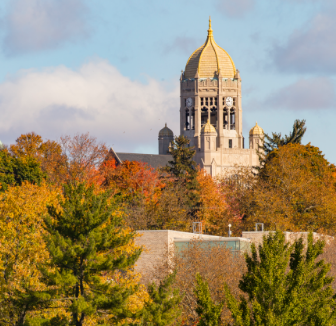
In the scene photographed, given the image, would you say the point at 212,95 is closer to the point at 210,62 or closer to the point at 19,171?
the point at 210,62

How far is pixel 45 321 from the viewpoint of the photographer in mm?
27125

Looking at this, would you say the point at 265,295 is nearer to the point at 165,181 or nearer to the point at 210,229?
the point at 210,229

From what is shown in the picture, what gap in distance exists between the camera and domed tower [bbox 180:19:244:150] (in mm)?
135750

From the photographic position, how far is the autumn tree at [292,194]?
58625mm

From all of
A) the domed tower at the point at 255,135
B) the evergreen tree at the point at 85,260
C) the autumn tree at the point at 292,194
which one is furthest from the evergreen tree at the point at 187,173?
the domed tower at the point at 255,135

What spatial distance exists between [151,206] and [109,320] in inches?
1279

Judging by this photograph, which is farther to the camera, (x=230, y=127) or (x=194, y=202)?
(x=230, y=127)

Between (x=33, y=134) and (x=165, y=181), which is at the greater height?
(x=33, y=134)

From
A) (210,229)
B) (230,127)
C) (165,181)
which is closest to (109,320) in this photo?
(210,229)

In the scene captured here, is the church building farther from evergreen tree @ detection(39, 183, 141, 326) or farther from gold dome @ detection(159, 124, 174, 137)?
evergreen tree @ detection(39, 183, 141, 326)

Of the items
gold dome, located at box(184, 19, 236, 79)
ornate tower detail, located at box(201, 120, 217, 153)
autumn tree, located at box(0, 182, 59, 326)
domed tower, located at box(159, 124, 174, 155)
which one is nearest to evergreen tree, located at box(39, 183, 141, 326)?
autumn tree, located at box(0, 182, 59, 326)

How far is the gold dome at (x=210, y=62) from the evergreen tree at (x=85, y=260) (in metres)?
109

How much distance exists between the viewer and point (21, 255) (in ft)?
114

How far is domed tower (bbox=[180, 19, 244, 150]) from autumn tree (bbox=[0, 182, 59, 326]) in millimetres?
93021
